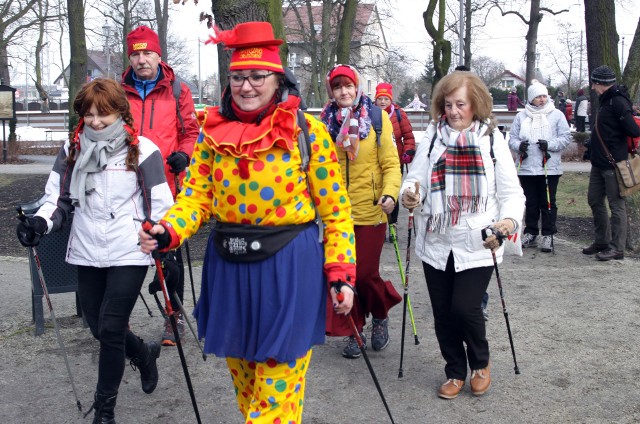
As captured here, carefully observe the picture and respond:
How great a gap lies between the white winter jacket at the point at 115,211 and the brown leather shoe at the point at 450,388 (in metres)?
1.92

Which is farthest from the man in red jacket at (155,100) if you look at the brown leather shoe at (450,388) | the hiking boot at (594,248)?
the hiking boot at (594,248)

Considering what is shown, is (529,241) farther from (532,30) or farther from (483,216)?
(532,30)

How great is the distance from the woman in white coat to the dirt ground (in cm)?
31

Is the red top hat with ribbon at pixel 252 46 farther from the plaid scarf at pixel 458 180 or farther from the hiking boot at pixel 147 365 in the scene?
the hiking boot at pixel 147 365

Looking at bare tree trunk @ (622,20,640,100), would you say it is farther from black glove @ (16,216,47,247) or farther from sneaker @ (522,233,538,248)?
black glove @ (16,216,47,247)

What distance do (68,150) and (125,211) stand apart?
1.67 feet

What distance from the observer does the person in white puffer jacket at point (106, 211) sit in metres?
4.12

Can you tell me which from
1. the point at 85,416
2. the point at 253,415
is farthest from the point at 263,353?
the point at 85,416

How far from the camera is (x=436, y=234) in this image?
4695 mm

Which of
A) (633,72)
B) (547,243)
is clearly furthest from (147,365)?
(633,72)

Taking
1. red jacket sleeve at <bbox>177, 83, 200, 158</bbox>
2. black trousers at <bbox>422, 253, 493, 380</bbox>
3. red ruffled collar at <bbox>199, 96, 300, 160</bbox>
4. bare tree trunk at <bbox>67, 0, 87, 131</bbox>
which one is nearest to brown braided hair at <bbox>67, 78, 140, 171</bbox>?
red ruffled collar at <bbox>199, 96, 300, 160</bbox>

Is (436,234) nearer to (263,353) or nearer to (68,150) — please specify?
(263,353)

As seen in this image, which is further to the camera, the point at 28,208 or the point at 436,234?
the point at 28,208

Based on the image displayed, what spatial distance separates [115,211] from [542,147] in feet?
18.8
